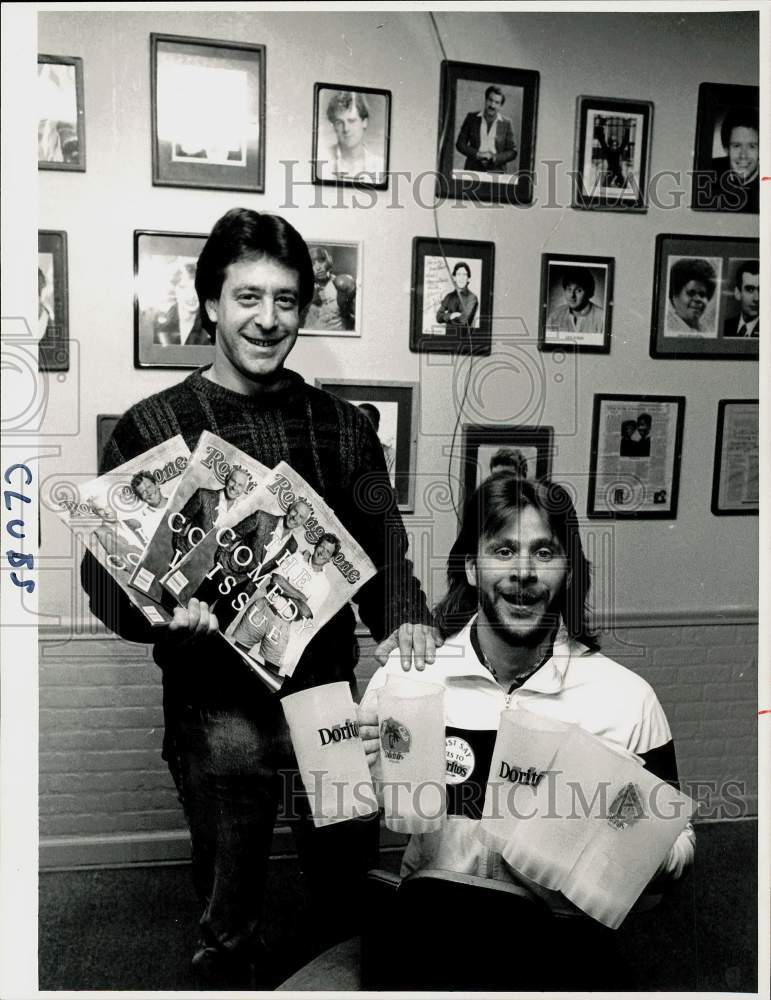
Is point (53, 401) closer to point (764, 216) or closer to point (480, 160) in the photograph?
point (480, 160)

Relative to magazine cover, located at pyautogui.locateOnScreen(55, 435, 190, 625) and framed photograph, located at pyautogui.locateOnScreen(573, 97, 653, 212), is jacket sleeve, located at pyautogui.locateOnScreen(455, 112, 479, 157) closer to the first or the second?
framed photograph, located at pyautogui.locateOnScreen(573, 97, 653, 212)

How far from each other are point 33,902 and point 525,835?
84cm

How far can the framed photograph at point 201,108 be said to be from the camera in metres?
1.18

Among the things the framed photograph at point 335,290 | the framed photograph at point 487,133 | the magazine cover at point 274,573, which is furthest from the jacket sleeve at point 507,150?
the magazine cover at point 274,573

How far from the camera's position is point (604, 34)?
123 cm

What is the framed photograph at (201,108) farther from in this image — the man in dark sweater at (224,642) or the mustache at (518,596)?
the mustache at (518,596)

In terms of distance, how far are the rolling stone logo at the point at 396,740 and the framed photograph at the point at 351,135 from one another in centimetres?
89

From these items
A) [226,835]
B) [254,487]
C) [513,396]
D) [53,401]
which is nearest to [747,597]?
[513,396]

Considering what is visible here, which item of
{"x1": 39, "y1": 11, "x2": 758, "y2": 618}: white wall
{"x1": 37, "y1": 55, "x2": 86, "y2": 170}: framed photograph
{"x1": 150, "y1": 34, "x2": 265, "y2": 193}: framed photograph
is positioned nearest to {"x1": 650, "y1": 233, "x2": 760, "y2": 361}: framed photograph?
{"x1": 39, "y1": 11, "x2": 758, "y2": 618}: white wall

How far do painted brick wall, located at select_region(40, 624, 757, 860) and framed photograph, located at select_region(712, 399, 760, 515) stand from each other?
0.77 feet

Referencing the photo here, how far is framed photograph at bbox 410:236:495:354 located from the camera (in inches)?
48.3

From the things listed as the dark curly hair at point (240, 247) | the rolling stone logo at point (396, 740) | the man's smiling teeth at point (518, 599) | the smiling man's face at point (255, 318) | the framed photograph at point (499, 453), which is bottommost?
the rolling stone logo at point (396, 740)

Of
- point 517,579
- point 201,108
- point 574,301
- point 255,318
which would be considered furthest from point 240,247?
point 517,579

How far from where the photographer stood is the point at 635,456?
127cm
